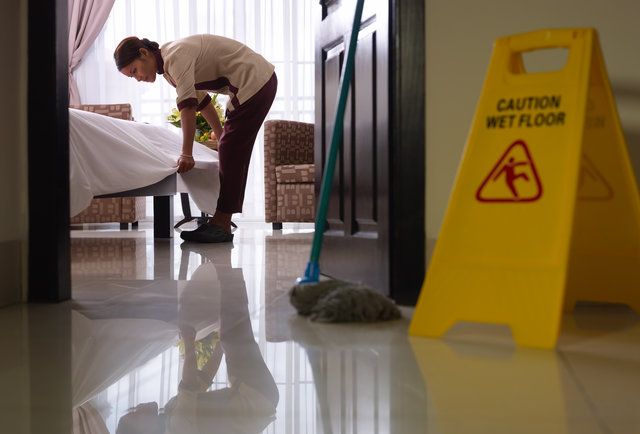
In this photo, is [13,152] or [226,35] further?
[226,35]

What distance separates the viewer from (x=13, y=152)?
6.01ft

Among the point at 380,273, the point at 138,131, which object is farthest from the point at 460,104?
the point at 138,131

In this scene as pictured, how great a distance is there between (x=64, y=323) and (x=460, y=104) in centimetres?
107

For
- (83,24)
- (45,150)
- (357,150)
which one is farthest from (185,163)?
(83,24)

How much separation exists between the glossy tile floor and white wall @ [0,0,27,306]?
12 centimetres

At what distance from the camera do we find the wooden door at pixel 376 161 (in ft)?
6.00

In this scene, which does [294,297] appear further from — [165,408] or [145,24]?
[145,24]

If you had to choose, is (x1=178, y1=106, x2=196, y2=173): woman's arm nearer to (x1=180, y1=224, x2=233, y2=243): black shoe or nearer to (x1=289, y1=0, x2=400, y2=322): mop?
(x1=180, y1=224, x2=233, y2=243): black shoe

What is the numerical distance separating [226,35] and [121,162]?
329 centimetres

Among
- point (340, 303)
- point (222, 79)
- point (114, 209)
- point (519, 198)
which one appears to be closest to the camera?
point (519, 198)

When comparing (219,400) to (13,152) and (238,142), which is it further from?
(238,142)

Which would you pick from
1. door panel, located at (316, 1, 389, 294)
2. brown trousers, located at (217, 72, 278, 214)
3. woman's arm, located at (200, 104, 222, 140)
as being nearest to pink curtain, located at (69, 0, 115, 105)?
woman's arm, located at (200, 104, 222, 140)

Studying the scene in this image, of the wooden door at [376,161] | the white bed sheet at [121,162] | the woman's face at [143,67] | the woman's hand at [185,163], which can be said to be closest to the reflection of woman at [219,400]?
the wooden door at [376,161]

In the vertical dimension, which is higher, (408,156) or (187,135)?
(187,135)
